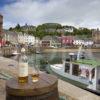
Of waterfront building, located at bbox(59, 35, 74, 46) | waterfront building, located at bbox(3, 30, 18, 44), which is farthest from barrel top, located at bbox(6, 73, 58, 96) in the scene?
waterfront building, located at bbox(59, 35, 74, 46)

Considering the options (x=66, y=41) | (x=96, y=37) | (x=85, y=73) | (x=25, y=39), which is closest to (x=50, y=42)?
(x=66, y=41)

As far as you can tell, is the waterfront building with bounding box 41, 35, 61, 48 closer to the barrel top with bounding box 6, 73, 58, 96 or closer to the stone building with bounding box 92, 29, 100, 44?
the stone building with bounding box 92, 29, 100, 44

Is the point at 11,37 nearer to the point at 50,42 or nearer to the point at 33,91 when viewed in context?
the point at 50,42

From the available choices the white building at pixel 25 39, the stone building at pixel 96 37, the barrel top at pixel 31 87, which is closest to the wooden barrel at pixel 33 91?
the barrel top at pixel 31 87

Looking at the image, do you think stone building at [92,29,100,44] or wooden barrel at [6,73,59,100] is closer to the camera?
wooden barrel at [6,73,59,100]

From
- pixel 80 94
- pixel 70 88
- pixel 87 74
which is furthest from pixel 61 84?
pixel 87 74

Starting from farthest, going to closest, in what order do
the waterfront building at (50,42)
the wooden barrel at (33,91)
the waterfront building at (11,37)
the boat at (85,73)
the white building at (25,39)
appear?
1. the waterfront building at (50,42)
2. the white building at (25,39)
3. the waterfront building at (11,37)
4. the boat at (85,73)
5. the wooden barrel at (33,91)

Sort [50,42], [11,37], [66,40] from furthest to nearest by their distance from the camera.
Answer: [66,40]
[50,42]
[11,37]

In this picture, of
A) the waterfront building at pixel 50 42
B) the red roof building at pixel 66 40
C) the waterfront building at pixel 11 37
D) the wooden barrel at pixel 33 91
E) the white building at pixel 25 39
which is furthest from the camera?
the red roof building at pixel 66 40

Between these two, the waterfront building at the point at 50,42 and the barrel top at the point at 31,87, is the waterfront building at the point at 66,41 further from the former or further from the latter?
the barrel top at the point at 31,87

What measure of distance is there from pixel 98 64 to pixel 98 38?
12452 cm

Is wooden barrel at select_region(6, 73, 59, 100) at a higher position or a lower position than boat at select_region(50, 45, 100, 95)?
higher

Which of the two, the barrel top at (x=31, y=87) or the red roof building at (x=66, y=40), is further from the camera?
the red roof building at (x=66, y=40)

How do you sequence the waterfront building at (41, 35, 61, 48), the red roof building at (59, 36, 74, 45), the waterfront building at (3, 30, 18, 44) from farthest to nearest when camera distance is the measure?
1. the red roof building at (59, 36, 74, 45)
2. the waterfront building at (41, 35, 61, 48)
3. the waterfront building at (3, 30, 18, 44)
